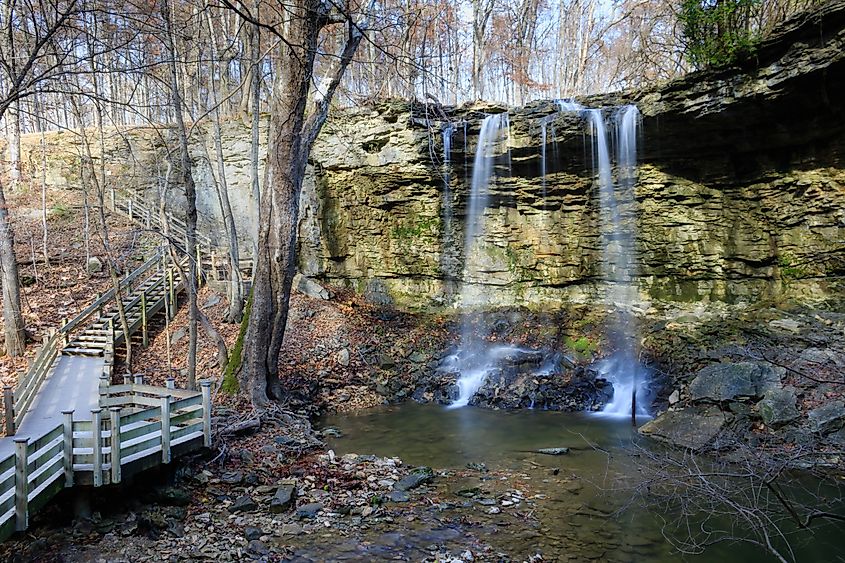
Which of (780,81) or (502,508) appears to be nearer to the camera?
(502,508)

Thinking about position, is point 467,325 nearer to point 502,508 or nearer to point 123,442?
point 502,508

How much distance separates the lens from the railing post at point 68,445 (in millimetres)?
5816

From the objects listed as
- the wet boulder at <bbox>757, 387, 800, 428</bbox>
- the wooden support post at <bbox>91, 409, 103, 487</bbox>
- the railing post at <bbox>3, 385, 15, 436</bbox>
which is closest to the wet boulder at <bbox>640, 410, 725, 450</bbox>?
the wet boulder at <bbox>757, 387, 800, 428</bbox>

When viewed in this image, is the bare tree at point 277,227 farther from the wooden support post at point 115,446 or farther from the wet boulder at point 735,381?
the wet boulder at point 735,381

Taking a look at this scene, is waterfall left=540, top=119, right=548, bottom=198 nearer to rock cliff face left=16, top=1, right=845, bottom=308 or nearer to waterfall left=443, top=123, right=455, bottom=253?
rock cliff face left=16, top=1, right=845, bottom=308

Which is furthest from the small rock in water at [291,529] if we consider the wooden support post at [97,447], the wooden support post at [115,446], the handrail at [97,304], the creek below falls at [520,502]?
the handrail at [97,304]

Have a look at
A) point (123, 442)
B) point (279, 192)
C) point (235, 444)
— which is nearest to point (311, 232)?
point (279, 192)

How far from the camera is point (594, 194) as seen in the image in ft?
53.4

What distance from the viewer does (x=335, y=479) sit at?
7539 mm

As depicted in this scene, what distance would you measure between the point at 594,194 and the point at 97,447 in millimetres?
14626

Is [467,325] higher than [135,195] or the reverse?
the reverse

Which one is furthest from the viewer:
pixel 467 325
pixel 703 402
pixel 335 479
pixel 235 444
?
pixel 467 325

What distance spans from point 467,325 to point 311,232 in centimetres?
656

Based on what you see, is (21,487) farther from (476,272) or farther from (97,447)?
(476,272)
